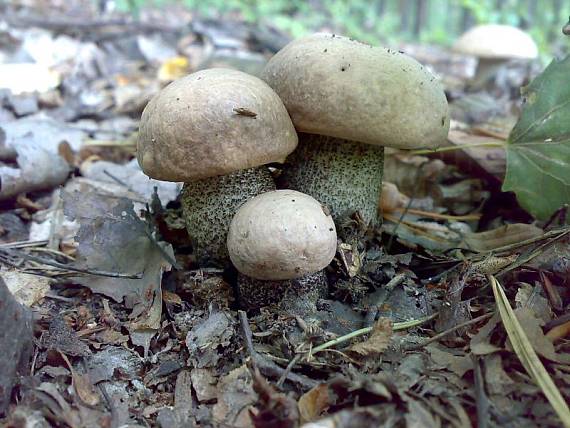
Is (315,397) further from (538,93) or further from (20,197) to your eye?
(20,197)

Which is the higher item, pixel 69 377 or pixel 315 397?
pixel 315 397

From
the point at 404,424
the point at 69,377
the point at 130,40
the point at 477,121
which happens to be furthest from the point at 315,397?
the point at 130,40

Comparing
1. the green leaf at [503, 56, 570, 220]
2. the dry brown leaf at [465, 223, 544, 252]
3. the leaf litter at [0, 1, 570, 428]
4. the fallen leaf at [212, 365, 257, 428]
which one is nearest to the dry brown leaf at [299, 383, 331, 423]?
the leaf litter at [0, 1, 570, 428]

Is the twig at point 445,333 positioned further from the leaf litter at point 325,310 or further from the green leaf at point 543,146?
the green leaf at point 543,146

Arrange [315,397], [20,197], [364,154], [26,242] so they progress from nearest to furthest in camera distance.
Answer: [315,397] → [364,154] → [26,242] → [20,197]

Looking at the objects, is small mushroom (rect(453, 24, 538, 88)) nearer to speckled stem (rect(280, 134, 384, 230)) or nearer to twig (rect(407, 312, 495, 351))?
speckled stem (rect(280, 134, 384, 230))

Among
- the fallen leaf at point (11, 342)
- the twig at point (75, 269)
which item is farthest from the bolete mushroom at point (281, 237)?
the fallen leaf at point (11, 342)
